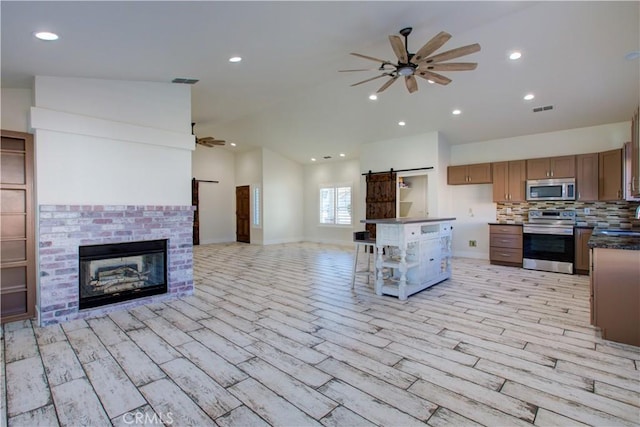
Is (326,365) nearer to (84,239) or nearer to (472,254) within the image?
(84,239)

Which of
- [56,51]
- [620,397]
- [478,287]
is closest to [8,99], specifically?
[56,51]

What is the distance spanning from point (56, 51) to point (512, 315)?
5.38 meters

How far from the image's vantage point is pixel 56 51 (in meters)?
2.91

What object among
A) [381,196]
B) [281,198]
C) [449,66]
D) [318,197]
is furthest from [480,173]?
[281,198]

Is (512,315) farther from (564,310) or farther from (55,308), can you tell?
(55,308)

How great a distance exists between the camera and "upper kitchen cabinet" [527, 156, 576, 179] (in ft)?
19.0

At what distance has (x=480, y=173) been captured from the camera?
6.82 m

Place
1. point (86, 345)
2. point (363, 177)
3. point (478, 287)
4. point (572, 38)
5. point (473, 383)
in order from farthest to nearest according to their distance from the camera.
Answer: point (363, 177) < point (478, 287) < point (572, 38) < point (86, 345) < point (473, 383)

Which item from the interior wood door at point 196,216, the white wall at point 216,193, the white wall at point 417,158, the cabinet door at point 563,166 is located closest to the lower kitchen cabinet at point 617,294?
the cabinet door at point 563,166

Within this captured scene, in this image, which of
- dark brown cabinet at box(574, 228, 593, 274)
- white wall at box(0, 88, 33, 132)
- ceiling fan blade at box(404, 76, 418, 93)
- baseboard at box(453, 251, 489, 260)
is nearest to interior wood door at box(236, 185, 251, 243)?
baseboard at box(453, 251, 489, 260)

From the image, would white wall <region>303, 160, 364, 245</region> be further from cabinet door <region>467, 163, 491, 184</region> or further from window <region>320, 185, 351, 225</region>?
cabinet door <region>467, 163, 491, 184</region>

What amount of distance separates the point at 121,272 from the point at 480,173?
684 cm

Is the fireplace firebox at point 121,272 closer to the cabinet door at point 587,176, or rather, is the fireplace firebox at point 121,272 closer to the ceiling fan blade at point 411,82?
the ceiling fan blade at point 411,82

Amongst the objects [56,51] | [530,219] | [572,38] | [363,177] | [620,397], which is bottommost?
[620,397]
